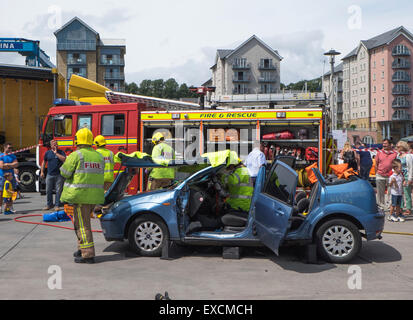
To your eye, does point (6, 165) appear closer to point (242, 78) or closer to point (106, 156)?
point (106, 156)

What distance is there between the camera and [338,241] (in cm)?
663

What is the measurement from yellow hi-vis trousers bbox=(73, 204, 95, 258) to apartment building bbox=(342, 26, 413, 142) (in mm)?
81105

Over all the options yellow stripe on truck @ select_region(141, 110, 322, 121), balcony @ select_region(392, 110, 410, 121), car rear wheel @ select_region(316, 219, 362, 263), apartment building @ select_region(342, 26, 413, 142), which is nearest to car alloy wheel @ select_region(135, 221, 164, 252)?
→ car rear wheel @ select_region(316, 219, 362, 263)

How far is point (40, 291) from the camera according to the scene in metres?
5.30

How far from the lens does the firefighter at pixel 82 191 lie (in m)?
6.67

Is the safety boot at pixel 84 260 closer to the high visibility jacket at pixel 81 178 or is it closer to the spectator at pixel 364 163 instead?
the high visibility jacket at pixel 81 178

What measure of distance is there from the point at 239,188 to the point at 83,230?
2.43 m

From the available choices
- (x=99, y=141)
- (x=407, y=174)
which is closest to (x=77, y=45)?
(x=99, y=141)

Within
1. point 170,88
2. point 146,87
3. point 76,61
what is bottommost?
point 76,61

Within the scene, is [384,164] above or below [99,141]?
Result: below

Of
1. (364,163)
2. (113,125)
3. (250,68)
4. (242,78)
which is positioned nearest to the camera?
(113,125)

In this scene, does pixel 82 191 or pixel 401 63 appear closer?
pixel 82 191

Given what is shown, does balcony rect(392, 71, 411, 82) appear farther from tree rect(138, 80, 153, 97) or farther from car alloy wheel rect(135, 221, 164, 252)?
car alloy wheel rect(135, 221, 164, 252)

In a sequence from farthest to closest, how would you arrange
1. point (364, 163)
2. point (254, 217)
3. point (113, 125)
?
point (364, 163), point (113, 125), point (254, 217)
